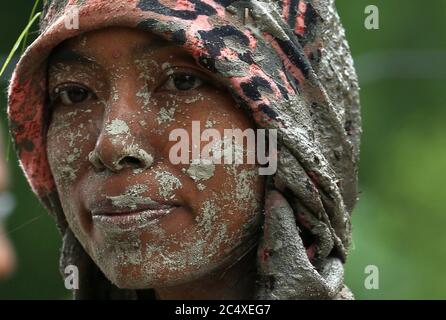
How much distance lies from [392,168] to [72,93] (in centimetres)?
465

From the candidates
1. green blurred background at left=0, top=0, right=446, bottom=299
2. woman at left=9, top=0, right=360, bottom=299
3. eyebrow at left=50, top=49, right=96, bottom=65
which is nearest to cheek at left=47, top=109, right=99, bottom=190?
woman at left=9, top=0, right=360, bottom=299

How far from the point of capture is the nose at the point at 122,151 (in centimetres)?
225

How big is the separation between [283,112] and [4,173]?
105 inches

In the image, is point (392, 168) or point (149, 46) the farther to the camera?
point (392, 168)

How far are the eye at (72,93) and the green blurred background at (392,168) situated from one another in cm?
315

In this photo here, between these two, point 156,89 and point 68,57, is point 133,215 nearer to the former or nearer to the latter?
point 156,89

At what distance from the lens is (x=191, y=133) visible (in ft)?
7.45

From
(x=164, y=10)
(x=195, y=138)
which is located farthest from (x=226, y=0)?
(x=195, y=138)

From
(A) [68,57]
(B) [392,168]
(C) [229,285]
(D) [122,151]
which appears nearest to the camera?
(D) [122,151]

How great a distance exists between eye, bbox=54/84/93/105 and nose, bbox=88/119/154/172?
5.9 inches

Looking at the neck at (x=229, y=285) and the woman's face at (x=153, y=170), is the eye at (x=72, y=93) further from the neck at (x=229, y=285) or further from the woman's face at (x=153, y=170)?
the neck at (x=229, y=285)
